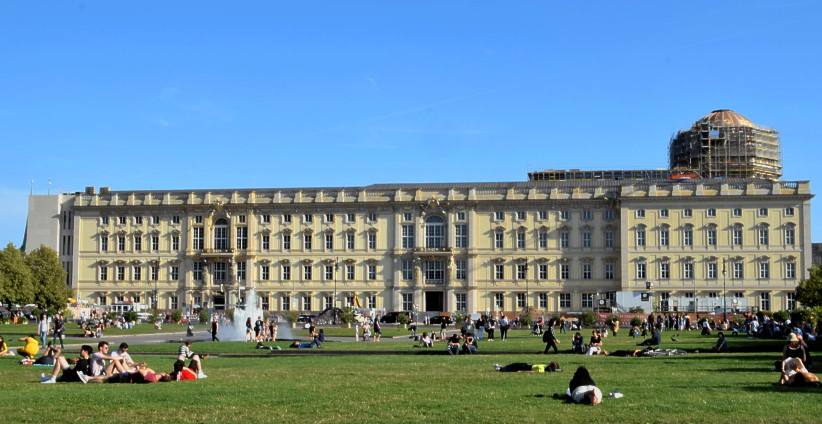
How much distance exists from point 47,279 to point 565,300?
53.2 metres

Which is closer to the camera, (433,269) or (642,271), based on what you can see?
(642,271)

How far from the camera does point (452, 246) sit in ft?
382

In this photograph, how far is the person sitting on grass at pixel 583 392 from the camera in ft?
70.4

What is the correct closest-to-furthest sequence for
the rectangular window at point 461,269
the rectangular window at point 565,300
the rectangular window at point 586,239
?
1. the rectangular window at point 565,300
2. the rectangular window at point 586,239
3. the rectangular window at point 461,269

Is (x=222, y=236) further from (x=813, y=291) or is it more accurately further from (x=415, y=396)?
(x=415, y=396)

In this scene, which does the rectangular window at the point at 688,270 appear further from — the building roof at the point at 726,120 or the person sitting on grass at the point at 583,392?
the person sitting on grass at the point at 583,392

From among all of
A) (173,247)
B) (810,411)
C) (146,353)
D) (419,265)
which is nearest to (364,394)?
(810,411)

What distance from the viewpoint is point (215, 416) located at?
65.5ft

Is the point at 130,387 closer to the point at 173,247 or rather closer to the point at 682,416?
the point at 682,416

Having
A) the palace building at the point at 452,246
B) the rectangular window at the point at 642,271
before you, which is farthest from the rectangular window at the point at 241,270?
the rectangular window at the point at 642,271

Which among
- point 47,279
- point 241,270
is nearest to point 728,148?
point 241,270

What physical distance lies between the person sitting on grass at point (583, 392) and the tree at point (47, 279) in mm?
88322

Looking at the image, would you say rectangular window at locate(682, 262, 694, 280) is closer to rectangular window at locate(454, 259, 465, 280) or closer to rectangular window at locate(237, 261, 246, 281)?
rectangular window at locate(454, 259, 465, 280)

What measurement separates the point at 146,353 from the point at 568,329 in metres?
46.9
